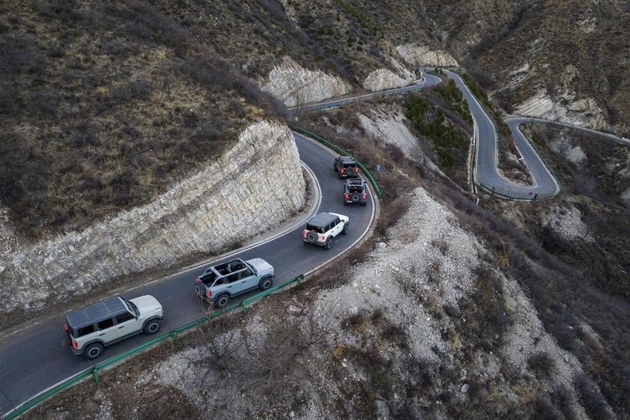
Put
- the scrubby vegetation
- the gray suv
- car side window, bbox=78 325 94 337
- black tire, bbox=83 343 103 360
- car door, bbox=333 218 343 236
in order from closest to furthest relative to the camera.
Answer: car side window, bbox=78 325 94 337
black tire, bbox=83 343 103 360
the gray suv
car door, bbox=333 218 343 236
the scrubby vegetation

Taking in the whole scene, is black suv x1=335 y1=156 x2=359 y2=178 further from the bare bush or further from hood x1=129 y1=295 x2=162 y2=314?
hood x1=129 y1=295 x2=162 y2=314

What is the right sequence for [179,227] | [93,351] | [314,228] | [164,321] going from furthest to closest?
[314,228], [179,227], [164,321], [93,351]

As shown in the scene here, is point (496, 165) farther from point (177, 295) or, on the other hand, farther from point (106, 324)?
point (106, 324)

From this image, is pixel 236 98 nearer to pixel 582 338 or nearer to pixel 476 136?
pixel 582 338

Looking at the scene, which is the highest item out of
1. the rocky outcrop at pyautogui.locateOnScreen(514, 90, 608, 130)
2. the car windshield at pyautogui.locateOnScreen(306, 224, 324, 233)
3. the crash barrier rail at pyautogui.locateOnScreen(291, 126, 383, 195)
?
the rocky outcrop at pyautogui.locateOnScreen(514, 90, 608, 130)

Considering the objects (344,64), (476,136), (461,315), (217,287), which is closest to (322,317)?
(217,287)

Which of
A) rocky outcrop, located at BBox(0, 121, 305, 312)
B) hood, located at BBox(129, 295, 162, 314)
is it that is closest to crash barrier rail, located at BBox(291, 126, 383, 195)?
rocky outcrop, located at BBox(0, 121, 305, 312)

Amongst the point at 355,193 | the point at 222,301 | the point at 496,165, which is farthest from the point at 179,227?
the point at 496,165
